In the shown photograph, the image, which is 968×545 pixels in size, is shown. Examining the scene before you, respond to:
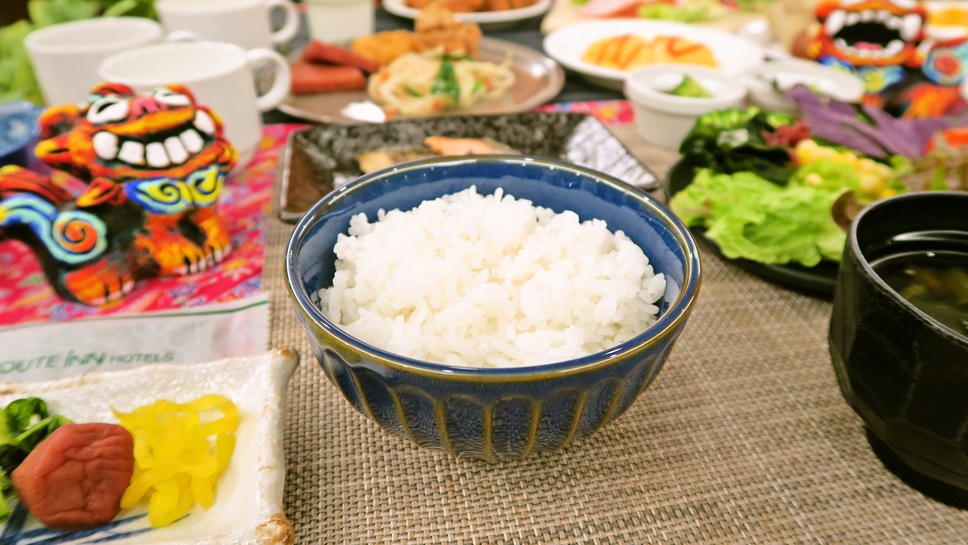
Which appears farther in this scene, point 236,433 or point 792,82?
point 792,82

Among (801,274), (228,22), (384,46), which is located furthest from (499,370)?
(384,46)

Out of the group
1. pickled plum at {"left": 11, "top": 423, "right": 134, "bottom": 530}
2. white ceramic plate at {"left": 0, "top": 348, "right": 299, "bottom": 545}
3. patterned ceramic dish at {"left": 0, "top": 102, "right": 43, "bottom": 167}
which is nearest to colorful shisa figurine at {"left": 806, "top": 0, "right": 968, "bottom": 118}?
white ceramic plate at {"left": 0, "top": 348, "right": 299, "bottom": 545}

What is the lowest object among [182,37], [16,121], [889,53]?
[16,121]

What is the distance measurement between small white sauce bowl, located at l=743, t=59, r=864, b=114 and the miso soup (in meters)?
1.38

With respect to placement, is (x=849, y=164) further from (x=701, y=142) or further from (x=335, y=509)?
(x=335, y=509)

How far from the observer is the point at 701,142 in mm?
1854

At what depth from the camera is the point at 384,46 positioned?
290 cm

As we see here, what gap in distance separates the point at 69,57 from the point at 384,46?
1.39 m

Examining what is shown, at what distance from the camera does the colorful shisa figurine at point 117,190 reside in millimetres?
1305

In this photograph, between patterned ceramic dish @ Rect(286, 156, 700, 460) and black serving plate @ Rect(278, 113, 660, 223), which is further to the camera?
black serving plate @ Rect(278, 113, 660, 223)

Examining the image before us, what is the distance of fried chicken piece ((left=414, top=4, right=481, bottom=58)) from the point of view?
2777mm

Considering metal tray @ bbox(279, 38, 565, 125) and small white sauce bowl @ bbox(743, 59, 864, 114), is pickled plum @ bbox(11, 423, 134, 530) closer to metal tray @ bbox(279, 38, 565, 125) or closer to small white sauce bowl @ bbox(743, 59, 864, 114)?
metal tray @ bbox(279, 38, 565, 125)

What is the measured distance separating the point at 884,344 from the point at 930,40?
9.66 ft

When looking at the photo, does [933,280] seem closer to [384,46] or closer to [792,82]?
[792,82]
